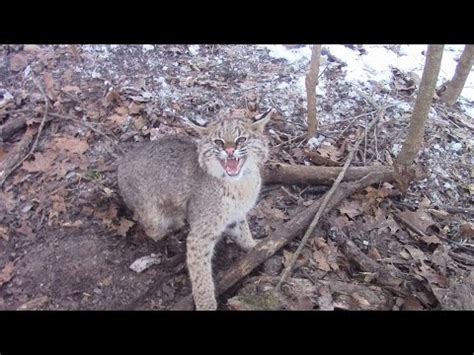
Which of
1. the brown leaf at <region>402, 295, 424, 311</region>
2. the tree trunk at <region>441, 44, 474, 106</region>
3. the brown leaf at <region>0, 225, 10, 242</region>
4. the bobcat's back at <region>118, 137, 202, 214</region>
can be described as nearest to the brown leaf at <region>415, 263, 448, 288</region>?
the brown leaf at <region>402, 295, 424, 311</region>

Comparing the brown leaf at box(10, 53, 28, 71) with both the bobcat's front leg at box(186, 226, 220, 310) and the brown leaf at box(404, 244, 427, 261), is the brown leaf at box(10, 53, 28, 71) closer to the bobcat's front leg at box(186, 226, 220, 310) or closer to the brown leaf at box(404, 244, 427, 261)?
the bobcat's front leg at box(186, 226, 220, 310)

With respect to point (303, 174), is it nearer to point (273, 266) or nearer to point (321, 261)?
point (321, 261)

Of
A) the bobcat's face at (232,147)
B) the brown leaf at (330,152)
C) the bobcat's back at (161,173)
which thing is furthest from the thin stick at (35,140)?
the brown leaf at (330,152)

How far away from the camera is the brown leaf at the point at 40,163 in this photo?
177 inches

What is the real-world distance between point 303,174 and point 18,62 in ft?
11.8

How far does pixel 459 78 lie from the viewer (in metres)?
5.64

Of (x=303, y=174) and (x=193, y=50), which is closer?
(x=303, y=174)

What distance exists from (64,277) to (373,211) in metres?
3.00

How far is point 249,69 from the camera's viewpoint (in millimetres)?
5801

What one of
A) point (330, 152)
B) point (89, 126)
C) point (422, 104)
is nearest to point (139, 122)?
point (89, 126)

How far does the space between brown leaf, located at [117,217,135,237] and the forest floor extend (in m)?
0.01

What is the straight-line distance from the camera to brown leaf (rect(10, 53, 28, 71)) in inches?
209

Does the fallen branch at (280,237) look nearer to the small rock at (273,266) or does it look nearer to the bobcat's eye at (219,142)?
the small rock at (273,266)
